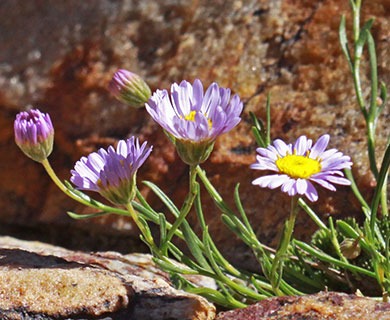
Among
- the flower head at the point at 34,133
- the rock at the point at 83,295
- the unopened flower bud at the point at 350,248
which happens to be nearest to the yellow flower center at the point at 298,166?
the unopened flower bud at the point at 350,248

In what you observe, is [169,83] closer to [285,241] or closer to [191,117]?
[191,117]

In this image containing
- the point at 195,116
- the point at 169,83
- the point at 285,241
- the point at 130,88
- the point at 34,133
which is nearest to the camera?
the point at 195,116

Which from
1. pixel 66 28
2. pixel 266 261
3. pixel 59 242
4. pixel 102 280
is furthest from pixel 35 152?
pixel 66 28

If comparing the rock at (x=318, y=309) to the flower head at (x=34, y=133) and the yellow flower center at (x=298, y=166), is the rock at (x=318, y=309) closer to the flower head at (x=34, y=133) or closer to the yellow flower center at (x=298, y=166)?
the yellow flower center at (x=298, y=166)

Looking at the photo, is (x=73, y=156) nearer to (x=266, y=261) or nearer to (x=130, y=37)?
(x=130, y=37)

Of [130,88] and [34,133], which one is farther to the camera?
[130,88]

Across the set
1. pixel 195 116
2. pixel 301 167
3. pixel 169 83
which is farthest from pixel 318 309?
pixel 169 83

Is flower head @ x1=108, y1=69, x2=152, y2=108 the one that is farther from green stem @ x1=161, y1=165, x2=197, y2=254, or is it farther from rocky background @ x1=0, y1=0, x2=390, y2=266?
rocky background @ x1=0, y1=0, x2=390, y2=266
